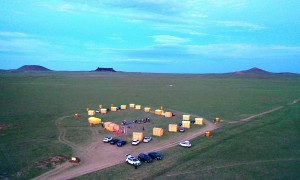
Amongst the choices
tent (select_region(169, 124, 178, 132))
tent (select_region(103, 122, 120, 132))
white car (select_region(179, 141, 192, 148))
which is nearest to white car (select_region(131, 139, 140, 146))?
white car (select_region(179, 141, 192, 148))

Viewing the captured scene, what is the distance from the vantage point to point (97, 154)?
31.2 metres

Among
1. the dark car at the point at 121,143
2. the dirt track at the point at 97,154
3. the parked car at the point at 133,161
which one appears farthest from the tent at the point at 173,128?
the parked car at the point at 133,161

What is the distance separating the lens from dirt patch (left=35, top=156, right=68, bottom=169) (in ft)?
90.6

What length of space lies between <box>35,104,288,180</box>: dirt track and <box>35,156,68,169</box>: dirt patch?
80 cm

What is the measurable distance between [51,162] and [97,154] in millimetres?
5062

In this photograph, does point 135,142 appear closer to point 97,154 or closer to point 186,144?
A: point 97,154

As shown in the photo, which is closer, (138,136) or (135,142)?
(135,142)

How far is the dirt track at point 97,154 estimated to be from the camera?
1035 inches

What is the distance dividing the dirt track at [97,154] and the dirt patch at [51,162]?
2.62 ft

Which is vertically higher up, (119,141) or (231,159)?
(119,141)

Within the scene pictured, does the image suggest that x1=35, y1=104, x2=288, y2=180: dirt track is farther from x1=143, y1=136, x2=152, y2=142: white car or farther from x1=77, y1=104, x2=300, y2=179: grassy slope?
x1=77, y1=104, x2=300, y2=179: grassy slope

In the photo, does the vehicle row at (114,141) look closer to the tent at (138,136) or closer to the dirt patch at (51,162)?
the tent at (138,136)

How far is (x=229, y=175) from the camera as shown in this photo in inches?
991

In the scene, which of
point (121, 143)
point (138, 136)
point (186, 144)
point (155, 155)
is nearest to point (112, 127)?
point (138, 136)
